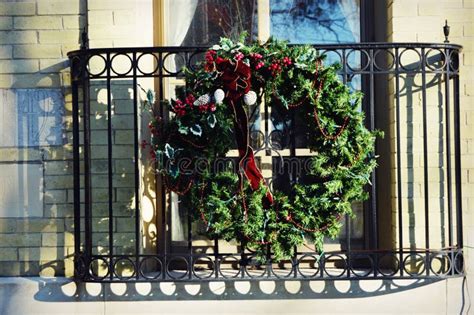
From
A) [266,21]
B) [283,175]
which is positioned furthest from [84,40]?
[283,175]

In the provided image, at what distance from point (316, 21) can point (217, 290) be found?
80.6 inches

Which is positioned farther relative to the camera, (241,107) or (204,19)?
(204,19)

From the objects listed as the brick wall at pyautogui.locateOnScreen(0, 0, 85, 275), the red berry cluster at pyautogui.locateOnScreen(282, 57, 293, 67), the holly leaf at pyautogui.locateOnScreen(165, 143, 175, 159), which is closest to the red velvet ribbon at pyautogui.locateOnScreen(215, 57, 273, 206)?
the red berry cluster at pyautogui.locateOnScreen(282, 57, 293, 67)

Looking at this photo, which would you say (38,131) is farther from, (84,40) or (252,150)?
(252,150)

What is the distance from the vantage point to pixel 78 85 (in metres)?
4.88

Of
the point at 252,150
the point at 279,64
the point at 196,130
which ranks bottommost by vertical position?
the point at 252,150

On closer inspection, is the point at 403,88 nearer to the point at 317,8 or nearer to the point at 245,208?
the point at 317,8

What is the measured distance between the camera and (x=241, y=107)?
4.70 m

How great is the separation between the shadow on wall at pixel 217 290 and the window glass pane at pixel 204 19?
1.74 m

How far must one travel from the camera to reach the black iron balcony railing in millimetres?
4781

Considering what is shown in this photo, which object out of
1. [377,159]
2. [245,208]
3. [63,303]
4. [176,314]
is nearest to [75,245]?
[63,303]

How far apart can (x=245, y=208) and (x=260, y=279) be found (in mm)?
492

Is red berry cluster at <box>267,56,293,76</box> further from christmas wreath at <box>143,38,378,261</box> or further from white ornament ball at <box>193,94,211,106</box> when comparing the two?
white ornament ball at <box>193,94,211,106</box>

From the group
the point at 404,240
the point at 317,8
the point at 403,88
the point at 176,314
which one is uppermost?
the point at 317,8
